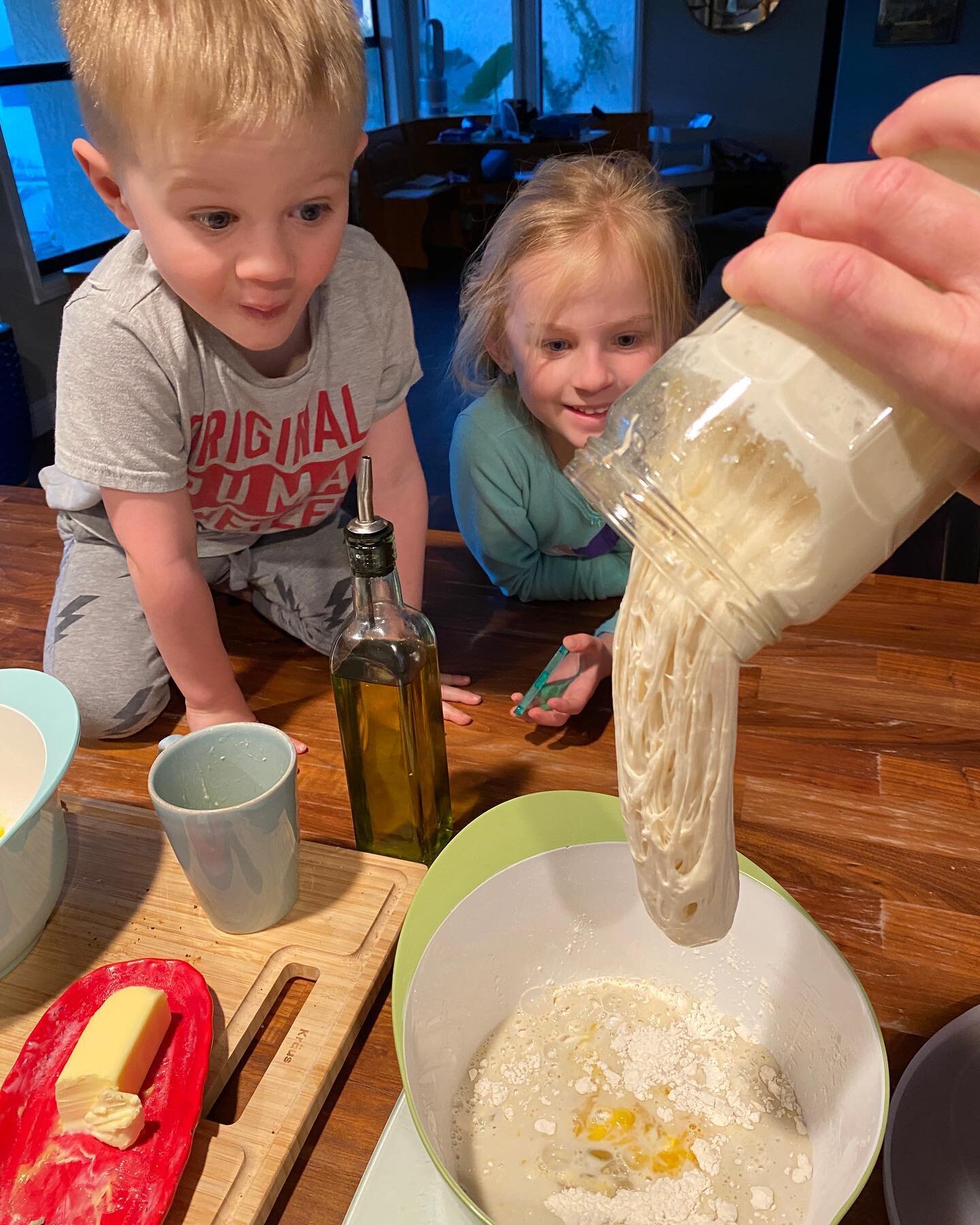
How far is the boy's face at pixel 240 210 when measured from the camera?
2.12 feet

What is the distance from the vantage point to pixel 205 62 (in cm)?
62

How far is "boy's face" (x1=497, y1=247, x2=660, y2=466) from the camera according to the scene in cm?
97

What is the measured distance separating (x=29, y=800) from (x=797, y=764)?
2.05 feet

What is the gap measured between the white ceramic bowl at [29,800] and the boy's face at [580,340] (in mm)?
616

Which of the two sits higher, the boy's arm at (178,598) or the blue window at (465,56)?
the blue window at (465,56)

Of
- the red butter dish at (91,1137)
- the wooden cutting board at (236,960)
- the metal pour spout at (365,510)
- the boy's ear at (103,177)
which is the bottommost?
the wooden cutting board at (236,960)

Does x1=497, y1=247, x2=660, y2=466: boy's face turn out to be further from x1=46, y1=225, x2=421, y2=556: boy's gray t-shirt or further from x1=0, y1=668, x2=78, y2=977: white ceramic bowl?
x1=0, y1=668, x2=78, y2=977: white ceramic bowl

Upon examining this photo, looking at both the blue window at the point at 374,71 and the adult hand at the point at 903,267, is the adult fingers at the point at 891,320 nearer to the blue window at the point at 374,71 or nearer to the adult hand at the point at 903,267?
the adult hand at the point at 903,267

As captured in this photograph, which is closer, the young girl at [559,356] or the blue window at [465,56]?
the young girl at [559,356]

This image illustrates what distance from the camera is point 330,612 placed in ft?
3.48

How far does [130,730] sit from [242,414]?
0.33m

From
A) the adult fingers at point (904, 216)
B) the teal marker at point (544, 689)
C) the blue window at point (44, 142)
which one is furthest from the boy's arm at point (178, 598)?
the blue window at point (44, 142)

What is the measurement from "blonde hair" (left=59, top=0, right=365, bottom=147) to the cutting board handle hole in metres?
0.59

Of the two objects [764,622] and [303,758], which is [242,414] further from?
[764,622]
